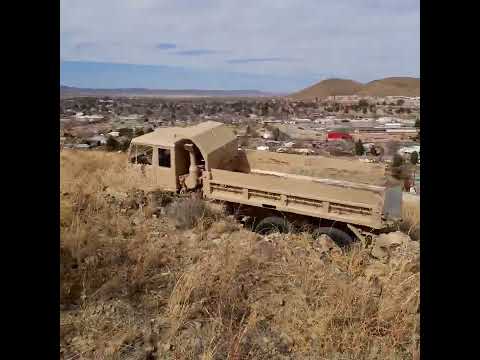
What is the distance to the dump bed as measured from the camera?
5262 mm

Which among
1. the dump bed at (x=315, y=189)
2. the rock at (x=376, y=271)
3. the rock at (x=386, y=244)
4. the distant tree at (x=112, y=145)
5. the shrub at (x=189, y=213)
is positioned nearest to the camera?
the rock at (x=376, y=271)

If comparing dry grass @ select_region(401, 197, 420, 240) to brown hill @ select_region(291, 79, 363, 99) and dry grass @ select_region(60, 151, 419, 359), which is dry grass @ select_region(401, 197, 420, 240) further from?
brown hill @ select_region(291, 79, 363, 99)

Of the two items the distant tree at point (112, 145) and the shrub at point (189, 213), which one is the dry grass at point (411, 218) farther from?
the distant tree at point (112, 145)

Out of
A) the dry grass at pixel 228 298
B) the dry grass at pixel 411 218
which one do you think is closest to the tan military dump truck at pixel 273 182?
the dry grass at pixel 228 298

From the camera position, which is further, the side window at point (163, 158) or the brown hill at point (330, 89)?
the brown hill at point (330, 89)

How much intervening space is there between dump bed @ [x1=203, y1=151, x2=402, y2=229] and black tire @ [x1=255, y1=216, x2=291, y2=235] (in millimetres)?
202

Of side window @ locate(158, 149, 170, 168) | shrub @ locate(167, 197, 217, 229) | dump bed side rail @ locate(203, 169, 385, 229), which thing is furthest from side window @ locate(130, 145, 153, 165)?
dump bed side rail @ locate(203, 169, 385, 229)

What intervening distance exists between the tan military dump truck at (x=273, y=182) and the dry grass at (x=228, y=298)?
409mm

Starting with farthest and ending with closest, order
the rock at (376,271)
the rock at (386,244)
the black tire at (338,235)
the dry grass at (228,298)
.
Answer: the black tire at (338,235), the rock at (386,244), the rock at (376,271), the dry grass at (228,298)

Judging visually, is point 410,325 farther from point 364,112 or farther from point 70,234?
point 364,112

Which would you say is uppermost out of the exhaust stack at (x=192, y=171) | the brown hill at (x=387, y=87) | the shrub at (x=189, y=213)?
the brown hill at (x=387, y=87)

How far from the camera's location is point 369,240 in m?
5.30

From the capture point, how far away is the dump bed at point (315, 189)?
17.3ft

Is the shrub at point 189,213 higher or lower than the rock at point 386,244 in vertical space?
higher
